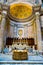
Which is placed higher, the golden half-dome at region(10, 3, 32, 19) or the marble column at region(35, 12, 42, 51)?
the golden half-dome at region(10, 3, 32, 19)

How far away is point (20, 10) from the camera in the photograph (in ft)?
67.4

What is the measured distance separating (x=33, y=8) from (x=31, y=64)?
44.6 ft

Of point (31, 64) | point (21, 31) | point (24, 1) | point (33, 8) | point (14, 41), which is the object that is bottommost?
point (31, 64)

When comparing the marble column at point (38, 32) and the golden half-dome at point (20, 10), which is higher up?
the golden half-dome at point (20, 10)

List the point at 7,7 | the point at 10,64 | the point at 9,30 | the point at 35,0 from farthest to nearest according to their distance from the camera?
the point at 35,0 → the point at 9,30 → the point at 7,7 → the point at 10,64

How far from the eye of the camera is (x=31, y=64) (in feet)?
19.3

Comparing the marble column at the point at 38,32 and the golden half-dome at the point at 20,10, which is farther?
the golden half-dome at the point at 20,10

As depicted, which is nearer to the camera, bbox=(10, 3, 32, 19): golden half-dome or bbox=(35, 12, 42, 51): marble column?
bbox=(35, 12, 42, 51): marble column

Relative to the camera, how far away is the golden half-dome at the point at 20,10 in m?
19.8

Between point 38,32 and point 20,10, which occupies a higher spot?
point 20,10

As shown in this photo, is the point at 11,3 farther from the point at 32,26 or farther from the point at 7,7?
the point at 32,26

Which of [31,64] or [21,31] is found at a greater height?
[21,31]

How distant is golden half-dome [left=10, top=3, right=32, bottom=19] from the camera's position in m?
19.8

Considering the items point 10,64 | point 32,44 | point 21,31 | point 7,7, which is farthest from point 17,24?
point 10,64
